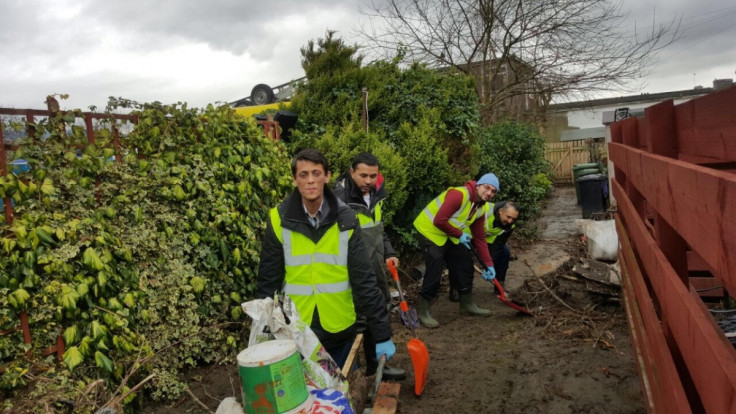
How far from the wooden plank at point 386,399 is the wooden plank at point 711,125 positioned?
229 cm

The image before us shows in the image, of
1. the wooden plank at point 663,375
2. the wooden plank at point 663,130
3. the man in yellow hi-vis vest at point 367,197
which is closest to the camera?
the wooden plank at point 663,375

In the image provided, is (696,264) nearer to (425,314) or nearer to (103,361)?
(425,314)

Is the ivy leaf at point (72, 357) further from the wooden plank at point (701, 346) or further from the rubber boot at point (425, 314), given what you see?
the rubber boot at point (425, 314)

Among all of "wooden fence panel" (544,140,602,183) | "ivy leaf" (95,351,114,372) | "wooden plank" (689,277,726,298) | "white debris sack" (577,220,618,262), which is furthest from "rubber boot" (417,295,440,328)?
"wooden fence panel" (544,140,602,183)

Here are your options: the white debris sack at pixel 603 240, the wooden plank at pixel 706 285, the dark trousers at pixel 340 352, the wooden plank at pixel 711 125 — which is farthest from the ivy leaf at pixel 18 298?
the white debris sack at pixel 603 240

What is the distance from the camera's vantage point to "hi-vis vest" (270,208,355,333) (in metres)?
2.93

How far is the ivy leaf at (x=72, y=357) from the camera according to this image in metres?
2.90

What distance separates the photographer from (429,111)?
8.67 metres

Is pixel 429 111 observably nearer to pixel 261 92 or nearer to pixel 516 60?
pixel 261 92

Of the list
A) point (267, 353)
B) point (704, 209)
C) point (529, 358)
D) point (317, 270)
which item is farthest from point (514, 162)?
point (704, 209)

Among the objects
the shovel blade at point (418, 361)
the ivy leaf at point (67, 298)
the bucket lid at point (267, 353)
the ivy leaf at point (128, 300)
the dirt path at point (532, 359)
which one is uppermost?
the ivy leaf at point (67, 298)

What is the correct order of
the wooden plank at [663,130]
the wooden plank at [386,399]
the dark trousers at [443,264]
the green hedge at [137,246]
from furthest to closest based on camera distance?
the dark trousers at [443,264] < the wooden plank at [386,399] < the green hedge at [137,246] < the wooden plank at [663,130]

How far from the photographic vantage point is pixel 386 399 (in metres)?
3.32

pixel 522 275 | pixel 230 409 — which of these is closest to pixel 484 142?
pixel 522 275
